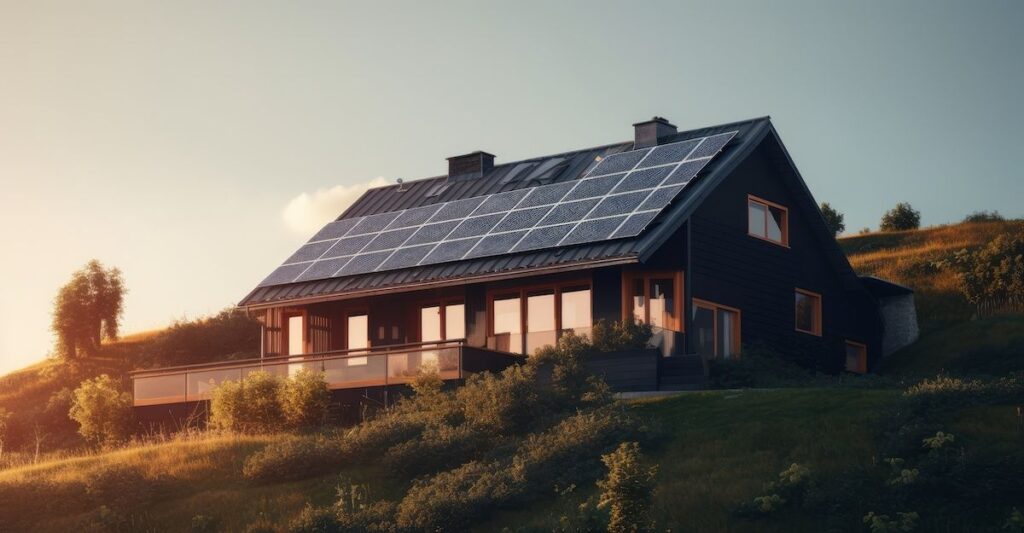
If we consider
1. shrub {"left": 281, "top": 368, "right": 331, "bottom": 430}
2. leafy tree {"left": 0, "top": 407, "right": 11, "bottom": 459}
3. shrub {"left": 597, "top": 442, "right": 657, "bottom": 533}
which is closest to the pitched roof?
shrub {"left": 281, "top": 368, "right": 331, "bottom": 430}

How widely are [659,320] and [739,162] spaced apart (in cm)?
545

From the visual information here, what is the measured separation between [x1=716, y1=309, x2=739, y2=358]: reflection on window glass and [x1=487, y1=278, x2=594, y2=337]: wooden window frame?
3601 mm

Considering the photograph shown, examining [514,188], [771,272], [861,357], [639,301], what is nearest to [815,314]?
[771,272]

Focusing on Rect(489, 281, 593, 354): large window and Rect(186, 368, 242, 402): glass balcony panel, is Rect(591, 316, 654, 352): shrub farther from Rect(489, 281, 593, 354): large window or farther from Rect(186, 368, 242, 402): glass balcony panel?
Rect(186, 368, 242, 402): glass balcony panel

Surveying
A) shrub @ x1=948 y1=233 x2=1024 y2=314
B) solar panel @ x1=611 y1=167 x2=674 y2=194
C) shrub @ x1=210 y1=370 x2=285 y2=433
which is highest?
solar panel @ x1=611 y1=167 x2=674 y2=194

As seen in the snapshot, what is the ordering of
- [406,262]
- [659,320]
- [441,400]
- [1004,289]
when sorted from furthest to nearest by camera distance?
[1004,289]
[406,262]
[659,320]
[441,400]

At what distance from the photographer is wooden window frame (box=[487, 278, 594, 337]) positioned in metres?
40.1

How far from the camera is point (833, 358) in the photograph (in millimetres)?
44500

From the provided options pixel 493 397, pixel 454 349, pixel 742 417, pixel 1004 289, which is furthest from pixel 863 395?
pixel 1004 289

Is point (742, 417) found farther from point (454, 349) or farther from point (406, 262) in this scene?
point (406, 262)

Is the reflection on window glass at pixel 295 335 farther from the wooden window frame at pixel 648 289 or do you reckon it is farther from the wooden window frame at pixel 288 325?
the wooden window frame at pixel 648 289

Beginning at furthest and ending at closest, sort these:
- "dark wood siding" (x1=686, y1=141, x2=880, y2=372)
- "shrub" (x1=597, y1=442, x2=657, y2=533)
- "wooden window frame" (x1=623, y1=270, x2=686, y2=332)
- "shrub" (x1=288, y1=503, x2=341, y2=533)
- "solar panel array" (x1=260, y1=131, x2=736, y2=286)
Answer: "dark wood siding" (x1=686, y1=141, x2=880, y2=372), "solar panel array" (x1=260, y1=131, x2=736, y2=286), "wooden window frame" (x1=623, y1=270, x2=686, y2=332), "shrub" (x1=288, y1=503, x2=341, y2=533), "shrub" (x1=597, y1=442, x2=657, y2=533)

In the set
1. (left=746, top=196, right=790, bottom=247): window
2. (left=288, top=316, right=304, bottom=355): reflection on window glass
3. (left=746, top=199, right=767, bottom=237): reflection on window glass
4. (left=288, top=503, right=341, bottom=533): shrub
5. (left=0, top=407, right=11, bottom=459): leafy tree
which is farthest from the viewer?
(left=0, top=407, right=11, bottom=459): leafy tree

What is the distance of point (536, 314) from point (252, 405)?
27.5 feet
